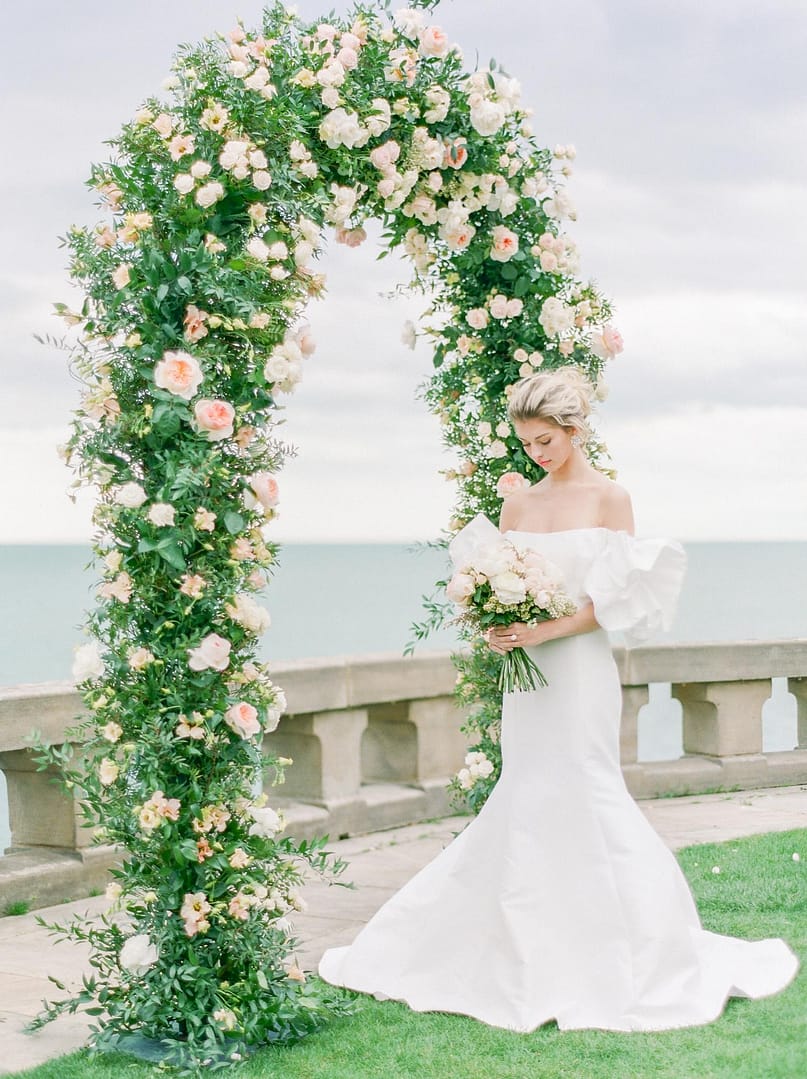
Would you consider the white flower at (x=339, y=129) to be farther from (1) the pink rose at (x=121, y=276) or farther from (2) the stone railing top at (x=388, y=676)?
(2) the stone railing top at (x=388, y=676)

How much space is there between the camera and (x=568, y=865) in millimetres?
5137

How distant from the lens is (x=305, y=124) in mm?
5043

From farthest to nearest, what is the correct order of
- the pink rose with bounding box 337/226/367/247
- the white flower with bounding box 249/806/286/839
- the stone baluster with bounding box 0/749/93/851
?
the stone baluster with bounding box 0/749/93/851
the pink rose with bounding box 337/226/367/247
the white flower with bounding box 249/806/286/839

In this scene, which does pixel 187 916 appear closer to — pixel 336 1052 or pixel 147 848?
pixel 147 848

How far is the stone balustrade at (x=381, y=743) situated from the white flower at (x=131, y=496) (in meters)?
2.09

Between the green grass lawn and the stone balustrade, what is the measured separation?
1941 mm

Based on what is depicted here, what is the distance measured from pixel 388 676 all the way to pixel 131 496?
4.02 meters

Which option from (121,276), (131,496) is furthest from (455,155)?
(131,496)

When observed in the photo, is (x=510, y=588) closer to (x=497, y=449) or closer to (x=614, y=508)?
(x=614, y=508)

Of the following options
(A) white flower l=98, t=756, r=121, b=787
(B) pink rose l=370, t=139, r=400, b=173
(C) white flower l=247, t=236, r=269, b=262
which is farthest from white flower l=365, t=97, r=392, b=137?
(A) white flower l=98, t=756, r=121, b=787

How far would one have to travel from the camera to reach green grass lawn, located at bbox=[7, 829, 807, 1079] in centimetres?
443

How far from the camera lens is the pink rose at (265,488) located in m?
4.80

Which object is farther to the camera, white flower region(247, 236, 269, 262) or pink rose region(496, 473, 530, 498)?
pink rose region(496, 473, 530, 498)

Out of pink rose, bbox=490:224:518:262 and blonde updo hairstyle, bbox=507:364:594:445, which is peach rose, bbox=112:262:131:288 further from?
pink rose, bbox=490:224:518:262
